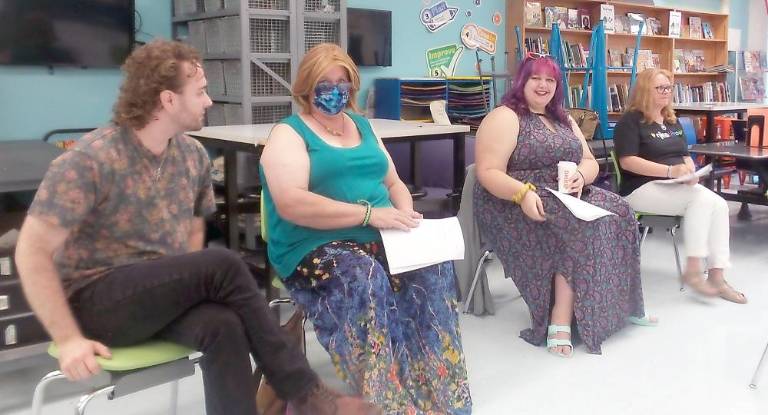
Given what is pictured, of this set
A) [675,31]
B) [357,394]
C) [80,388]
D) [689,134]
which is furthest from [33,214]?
[675,31]

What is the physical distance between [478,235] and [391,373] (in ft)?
3.74

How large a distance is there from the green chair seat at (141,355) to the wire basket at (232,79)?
2.85 m

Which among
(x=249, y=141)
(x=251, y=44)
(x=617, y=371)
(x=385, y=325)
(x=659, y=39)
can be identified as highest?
(x=659, y=39)

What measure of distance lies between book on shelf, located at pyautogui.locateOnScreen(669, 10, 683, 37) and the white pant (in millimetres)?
4821

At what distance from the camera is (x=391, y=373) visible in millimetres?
2000

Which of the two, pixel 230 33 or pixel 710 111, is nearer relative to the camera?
pixel 230 33

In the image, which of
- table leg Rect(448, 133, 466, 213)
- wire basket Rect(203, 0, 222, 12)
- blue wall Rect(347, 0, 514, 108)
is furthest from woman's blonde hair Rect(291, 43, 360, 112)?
blue wall Rect(347, 0, 514, 108)

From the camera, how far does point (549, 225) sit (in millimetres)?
2729

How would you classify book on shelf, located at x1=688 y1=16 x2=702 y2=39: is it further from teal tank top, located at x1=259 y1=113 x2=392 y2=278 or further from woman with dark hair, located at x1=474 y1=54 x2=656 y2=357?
teal tank top, located at x1=259 y1=113 x2=392 y2=278

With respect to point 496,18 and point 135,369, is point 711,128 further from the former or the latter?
point 135,369

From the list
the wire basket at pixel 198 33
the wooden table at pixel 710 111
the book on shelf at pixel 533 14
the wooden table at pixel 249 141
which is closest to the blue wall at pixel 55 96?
the wire basket at pixel 198 33

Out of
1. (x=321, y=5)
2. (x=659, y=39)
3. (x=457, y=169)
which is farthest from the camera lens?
(x=659, y=39)

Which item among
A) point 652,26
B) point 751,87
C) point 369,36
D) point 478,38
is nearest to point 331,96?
point 369,36

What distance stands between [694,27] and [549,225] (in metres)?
6.21
